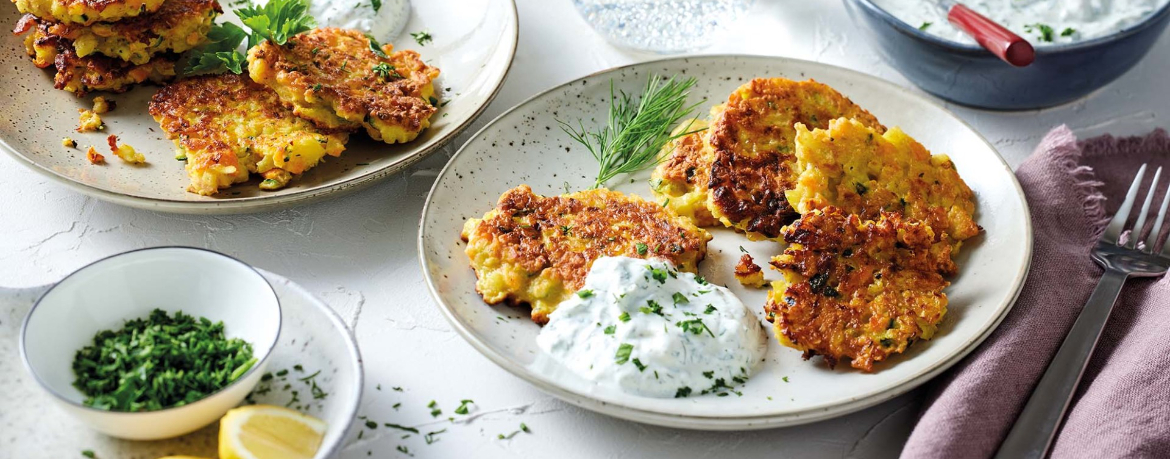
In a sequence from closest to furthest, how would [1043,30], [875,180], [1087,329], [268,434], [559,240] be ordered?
[268,434] → [1087,329] → [559,240] → [875,180] → [1043,30]

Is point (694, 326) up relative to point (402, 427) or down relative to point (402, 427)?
up

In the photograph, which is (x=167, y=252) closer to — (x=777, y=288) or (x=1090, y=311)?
(x=777, y=288)

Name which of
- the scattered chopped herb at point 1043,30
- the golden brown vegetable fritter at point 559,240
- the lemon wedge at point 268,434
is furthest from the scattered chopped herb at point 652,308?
the scattered chopped herb at point 1043,30

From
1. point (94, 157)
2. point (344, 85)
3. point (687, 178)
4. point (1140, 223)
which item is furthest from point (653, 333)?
point (94, 157)

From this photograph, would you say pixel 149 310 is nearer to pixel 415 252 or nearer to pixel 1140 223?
pixel 415 252

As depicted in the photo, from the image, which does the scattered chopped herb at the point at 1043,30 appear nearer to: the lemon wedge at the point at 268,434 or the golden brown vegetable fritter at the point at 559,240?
the golden brown vegetable fritter at the point at 559,240

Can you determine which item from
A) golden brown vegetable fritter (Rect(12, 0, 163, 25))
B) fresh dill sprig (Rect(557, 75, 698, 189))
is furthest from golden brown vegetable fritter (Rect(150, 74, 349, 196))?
fresh dill sprig (Rect(557, 75, 698, 189))

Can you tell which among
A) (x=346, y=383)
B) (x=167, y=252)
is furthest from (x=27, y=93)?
(x=346, y=383)
